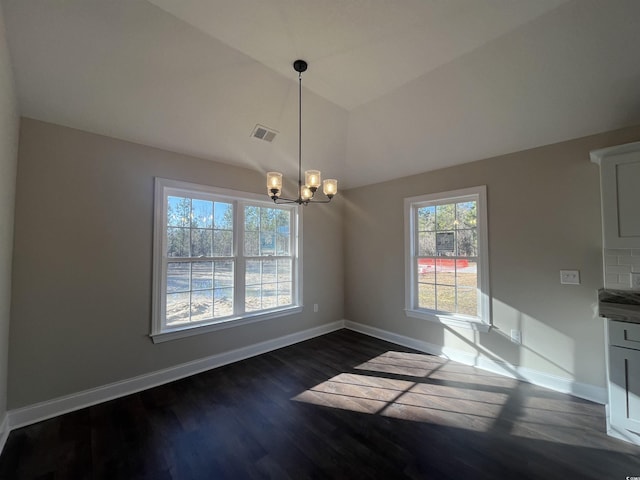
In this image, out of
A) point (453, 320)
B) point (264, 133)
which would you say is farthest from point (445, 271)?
point (264, 133)

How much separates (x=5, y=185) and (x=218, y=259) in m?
1.81

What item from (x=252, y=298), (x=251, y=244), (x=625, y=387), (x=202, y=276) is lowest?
(x=625, y=387)

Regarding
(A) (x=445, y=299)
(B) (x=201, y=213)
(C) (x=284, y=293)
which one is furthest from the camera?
(C) (x=284, y=293)

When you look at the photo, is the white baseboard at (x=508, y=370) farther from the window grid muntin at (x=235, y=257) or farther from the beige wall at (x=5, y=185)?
the beige wall at (x=5, y=185)

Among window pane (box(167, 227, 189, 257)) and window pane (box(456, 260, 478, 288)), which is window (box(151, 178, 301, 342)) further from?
window pane (box(456, 260, 478, 288))

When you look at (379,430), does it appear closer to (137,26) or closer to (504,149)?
(504,149)

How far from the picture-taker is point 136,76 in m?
2.16

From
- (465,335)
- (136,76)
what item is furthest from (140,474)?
(465,335)

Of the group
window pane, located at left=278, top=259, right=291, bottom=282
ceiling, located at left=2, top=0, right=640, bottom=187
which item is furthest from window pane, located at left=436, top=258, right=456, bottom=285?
window pane, located at left=278, top=259, right=291, bottom=282

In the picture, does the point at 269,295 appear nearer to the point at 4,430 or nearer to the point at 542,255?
the point at 4,430

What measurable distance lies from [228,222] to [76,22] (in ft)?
6.83

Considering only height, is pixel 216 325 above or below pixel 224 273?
below

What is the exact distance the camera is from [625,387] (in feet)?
6.27

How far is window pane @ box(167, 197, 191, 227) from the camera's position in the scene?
9.61ft
